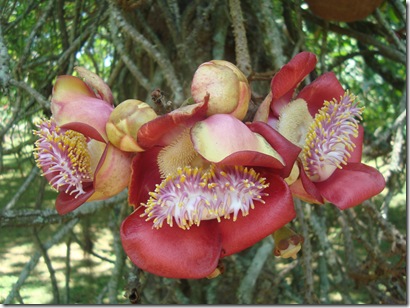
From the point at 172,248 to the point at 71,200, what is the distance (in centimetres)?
11

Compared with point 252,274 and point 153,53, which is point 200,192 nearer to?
point 153,53

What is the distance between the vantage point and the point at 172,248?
40cm

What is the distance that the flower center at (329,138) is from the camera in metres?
0.43

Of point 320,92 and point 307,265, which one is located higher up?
point 320,92

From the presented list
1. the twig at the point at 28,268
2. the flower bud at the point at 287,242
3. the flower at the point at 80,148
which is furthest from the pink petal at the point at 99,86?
the twig at the point at 28,268

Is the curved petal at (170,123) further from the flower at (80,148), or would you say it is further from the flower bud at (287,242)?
the flower bud at (287,242)

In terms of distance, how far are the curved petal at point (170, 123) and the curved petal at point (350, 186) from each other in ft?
0.45

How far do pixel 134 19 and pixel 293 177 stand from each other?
2.31ft

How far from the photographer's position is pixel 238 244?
0.41 metres

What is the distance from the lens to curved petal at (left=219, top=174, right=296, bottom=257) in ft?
1.28

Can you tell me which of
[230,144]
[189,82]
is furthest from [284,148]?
[189,82]

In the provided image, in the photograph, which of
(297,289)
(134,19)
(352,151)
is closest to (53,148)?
(352,151)

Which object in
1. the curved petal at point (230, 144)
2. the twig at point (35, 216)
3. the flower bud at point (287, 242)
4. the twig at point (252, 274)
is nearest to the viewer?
the curved petal at point (230, 144)

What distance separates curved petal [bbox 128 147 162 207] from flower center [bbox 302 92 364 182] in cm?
13
